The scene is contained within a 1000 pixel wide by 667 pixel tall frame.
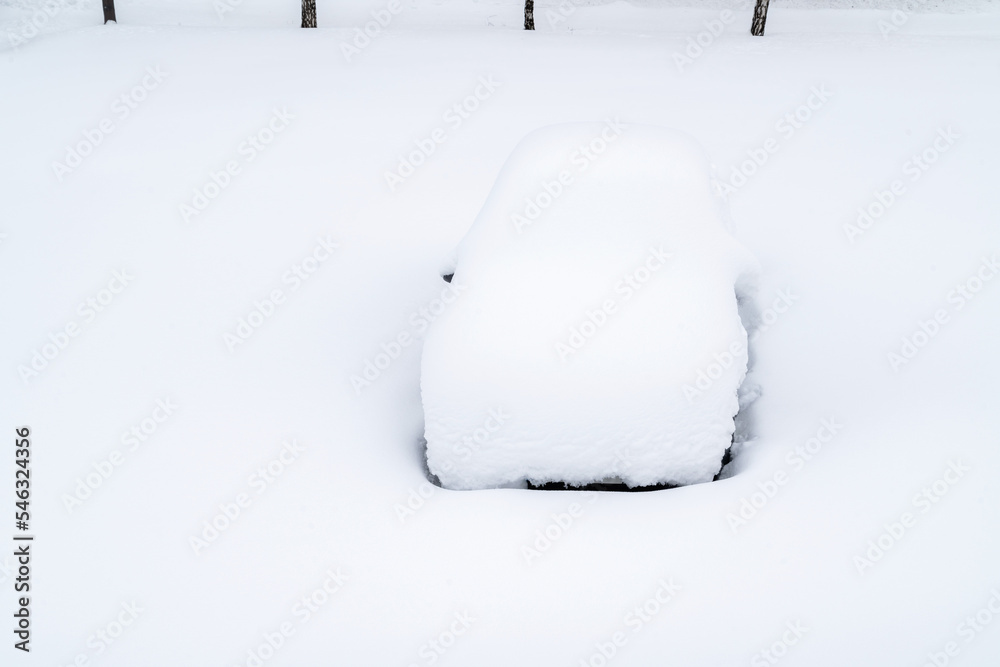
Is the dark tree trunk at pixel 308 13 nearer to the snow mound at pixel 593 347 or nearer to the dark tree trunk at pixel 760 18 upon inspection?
the dark tree trunk at pixel 760 18

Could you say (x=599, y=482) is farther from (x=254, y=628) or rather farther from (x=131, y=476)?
(x=131, y=476)

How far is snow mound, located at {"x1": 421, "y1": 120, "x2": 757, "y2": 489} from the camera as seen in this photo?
12.5ft

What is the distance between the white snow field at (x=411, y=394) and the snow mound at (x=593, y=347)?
23cm

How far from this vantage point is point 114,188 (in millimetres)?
7516

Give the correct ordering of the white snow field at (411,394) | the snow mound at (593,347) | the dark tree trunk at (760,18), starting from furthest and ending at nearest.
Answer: the dark tree trunk at (760,18) → the snow mound at (593,347) → the white snow field at (411,394)

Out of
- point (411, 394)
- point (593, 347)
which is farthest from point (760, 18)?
point (593, 347)

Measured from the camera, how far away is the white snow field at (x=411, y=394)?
338 centimetres

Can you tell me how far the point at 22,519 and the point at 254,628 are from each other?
160cm

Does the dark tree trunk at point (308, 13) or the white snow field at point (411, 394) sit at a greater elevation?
the dark tree trunk at point (308, 13)

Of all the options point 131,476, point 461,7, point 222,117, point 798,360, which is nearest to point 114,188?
point 222,117

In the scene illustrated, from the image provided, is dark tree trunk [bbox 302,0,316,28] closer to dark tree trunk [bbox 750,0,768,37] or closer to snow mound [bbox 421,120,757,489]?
dark tree trunk [bbox 750,0,768,37]

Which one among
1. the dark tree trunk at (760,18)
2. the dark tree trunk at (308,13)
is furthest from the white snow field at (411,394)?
the dark tree trunk at (308,13)

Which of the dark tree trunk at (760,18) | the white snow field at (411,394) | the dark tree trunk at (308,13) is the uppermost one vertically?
the dark tree trunk at (760,18)

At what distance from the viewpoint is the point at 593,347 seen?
385 centimetres
